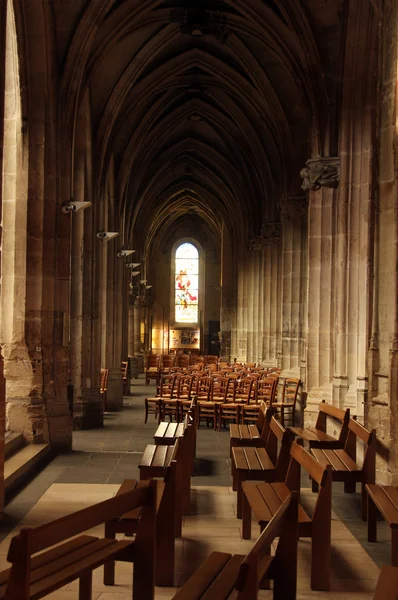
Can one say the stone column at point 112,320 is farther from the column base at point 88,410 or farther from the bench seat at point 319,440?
the bench seat at point 319,440

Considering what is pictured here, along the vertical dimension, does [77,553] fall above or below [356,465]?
above

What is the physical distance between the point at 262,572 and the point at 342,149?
9709 millimetres

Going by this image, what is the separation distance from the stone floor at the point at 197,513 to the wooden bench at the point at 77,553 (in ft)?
1.93

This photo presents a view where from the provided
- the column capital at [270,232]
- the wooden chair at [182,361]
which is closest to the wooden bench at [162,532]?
the column capital at [270,232]

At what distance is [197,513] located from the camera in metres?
7.07

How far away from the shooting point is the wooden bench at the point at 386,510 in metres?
4.72

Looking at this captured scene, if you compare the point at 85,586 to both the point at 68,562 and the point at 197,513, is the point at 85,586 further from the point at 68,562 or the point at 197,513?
the point at 197,513

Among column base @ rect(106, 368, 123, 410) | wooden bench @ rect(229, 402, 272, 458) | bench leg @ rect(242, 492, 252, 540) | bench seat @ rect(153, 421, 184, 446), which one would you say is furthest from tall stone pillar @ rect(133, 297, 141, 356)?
bench leg @ rect(242, 492, 252, 540)

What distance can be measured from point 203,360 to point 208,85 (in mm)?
9551

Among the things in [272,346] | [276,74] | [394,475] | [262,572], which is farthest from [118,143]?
[262,572]

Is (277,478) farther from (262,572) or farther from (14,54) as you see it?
(14,54)

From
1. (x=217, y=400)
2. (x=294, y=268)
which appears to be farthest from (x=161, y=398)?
(x=294, y=268)

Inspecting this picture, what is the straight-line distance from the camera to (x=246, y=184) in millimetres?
29344

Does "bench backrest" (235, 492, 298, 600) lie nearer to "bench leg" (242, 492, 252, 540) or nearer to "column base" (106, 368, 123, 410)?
"bench leg" (242, 492, 252, 540)
